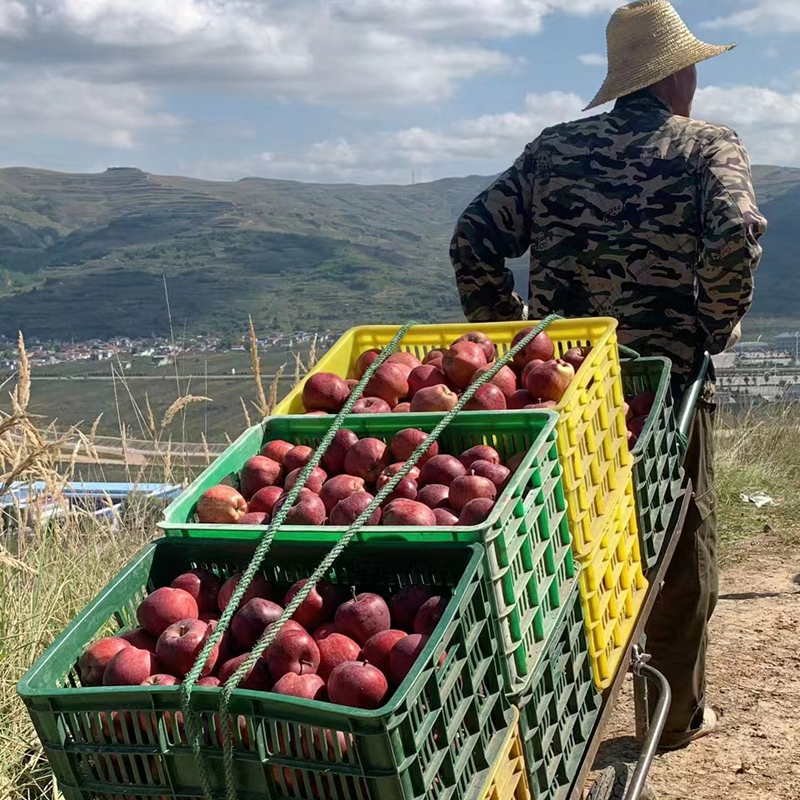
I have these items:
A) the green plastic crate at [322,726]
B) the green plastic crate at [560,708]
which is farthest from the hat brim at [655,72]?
the green plastic crate at [322,726]

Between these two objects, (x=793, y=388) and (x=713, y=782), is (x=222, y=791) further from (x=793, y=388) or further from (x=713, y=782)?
(x=793, y=388)

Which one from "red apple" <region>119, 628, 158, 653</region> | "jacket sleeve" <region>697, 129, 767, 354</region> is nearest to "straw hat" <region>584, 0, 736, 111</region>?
"jacket sleeve" <region>697, 129, 767, 354</region>

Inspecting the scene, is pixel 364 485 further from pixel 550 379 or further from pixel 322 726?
pixel 322 726

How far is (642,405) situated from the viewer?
3.07 m

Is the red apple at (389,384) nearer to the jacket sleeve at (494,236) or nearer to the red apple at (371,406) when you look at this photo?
the red apple at (371,406)

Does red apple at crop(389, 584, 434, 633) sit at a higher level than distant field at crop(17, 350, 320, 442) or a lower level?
higher

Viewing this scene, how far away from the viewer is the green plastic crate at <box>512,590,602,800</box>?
6.26 ft

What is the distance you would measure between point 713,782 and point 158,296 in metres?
54.4

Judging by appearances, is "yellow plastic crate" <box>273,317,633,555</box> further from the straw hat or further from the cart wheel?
the straw hat

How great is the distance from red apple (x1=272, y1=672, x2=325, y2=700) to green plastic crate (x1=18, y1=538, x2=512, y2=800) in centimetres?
6

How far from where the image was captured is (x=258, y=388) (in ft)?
17.2

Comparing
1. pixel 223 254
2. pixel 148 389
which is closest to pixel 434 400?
pixel 148 389

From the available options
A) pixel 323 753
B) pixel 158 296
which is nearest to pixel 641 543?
pixel 323 753

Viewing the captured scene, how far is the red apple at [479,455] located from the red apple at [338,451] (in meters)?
0.29
